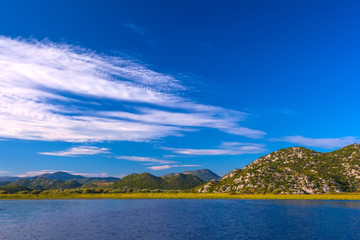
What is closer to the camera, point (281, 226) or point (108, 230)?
point (108, 230)

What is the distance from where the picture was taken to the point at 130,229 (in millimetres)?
72250

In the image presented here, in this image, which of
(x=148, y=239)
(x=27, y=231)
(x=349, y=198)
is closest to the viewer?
(x=148, y=239)

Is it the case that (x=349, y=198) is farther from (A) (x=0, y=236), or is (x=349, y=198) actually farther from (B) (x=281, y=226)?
(A) (x=0, y=236)

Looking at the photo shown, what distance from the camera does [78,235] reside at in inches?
2542

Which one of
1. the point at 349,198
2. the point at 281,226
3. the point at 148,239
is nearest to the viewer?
the point at 148,239

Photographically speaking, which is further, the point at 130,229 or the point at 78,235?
the point at 130,229

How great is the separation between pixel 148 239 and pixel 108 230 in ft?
57.3

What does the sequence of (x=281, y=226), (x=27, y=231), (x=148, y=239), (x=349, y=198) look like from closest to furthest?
(x=148, y=239) → (x=27, y=231) → (x=281, y=226) → (x=349, y=198)

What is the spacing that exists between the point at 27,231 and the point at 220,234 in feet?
175

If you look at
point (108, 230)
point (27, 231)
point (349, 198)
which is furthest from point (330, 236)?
point (349, 198)

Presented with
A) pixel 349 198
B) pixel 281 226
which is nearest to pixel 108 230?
pixel 281 226

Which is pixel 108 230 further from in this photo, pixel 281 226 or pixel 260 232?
pixel 281 226

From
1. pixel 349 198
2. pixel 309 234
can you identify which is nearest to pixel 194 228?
pixel 309 234

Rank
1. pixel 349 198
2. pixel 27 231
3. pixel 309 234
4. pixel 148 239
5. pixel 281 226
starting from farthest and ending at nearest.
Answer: pixel 349 198, pixel 281 226, pixel 27 231, pixel 309 234, pixel 148 239
